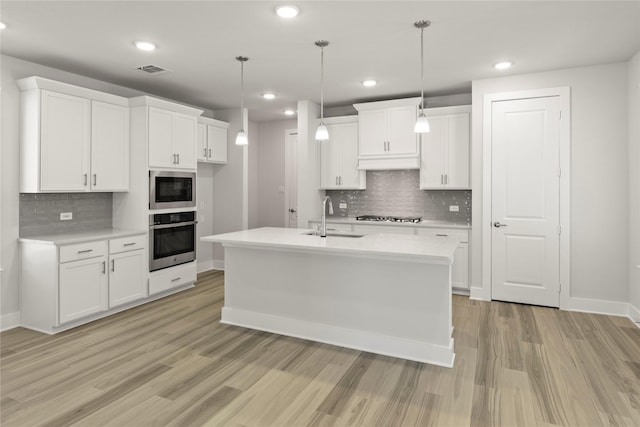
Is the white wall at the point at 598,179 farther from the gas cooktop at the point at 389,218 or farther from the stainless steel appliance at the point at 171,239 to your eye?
the stainless steel appliance at the point at 171,239

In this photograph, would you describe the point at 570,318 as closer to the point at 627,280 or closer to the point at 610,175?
the point at 627,280

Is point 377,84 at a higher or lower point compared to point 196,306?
higher

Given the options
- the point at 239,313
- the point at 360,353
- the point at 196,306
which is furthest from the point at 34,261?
the point at 360,353

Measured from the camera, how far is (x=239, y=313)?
146 inches

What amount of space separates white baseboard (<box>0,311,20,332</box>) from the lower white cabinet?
53 mm

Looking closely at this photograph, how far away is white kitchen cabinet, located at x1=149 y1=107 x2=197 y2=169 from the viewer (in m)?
4.43

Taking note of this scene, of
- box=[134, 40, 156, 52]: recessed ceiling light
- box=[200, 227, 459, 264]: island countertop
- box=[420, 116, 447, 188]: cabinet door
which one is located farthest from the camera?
box=[420, 116, 447, 188]: cabinet door

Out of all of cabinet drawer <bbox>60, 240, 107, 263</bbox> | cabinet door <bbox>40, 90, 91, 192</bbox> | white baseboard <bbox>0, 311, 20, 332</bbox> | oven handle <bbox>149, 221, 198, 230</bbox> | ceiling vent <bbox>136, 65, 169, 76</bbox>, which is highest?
ceiling vent <bbox>136, 65, 169, 76</bbox>

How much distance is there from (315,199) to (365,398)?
11.9ft

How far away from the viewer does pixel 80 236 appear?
3.82m

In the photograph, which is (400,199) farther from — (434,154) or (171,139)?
(171,139)

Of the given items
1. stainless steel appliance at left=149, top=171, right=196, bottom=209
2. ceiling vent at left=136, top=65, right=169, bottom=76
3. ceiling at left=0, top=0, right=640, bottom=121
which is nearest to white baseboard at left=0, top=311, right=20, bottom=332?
stainless steel appliance at left=149, top=171, right=196, bottom=209

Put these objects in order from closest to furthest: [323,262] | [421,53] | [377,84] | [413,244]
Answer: [413,244], [323,262], [421,53], [377,84]

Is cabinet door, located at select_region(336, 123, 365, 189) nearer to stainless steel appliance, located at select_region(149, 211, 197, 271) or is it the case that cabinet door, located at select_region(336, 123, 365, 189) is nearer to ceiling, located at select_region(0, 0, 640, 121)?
ceiling, located at select_region(0, 0, 640, 121)
